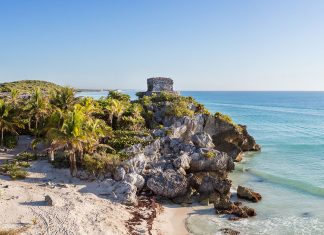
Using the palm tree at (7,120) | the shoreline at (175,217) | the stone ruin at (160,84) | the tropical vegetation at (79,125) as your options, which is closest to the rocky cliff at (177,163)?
the tropical vegetation at (79,125)

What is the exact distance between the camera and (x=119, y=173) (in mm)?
27656

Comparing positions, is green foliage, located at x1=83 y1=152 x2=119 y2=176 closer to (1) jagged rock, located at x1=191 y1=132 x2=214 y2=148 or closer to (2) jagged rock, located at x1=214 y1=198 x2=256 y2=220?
(2) jagged rock, located at x1=214 y1=198 x2=256 y2=220

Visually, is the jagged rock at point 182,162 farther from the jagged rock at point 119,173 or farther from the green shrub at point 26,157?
the green shrub at point 26,157

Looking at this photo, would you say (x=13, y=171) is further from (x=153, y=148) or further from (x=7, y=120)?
(x=153, y=148)

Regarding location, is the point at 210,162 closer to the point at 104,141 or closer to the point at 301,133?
the point at 104,141

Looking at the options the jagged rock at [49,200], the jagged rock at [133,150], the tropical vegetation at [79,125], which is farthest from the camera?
the jagged rock at [133,150]

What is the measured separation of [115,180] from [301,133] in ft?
156

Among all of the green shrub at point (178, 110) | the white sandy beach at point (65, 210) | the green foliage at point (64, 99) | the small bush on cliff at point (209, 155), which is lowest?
the white sandy beach at point (65, 210)

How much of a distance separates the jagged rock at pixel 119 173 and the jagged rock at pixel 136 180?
30 cm

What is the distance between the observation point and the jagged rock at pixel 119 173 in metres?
27.5

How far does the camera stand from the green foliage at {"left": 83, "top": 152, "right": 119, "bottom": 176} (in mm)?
28062

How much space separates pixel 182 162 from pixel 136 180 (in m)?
4.69

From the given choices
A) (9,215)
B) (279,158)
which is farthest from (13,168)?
(279,158)

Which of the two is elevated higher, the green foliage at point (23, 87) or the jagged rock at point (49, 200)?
the green foliage at point (23, 87)
